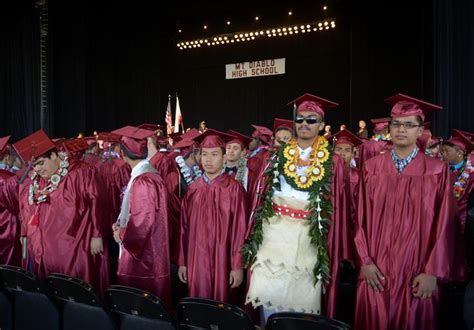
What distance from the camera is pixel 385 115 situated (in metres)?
12.9

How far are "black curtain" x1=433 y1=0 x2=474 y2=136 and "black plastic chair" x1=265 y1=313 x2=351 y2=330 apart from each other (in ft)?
20.2

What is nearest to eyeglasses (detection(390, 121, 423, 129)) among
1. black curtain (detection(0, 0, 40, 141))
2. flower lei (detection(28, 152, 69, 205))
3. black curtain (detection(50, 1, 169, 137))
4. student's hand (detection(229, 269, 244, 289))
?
student's hand (detection(229, 269, 244, 289))

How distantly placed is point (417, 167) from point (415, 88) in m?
10.7

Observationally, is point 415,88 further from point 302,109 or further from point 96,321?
point 96,321

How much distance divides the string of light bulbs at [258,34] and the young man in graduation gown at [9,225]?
457 inches

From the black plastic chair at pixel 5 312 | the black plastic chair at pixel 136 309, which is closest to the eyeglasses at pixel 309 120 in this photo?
the black plastic chair at pixel 136 309

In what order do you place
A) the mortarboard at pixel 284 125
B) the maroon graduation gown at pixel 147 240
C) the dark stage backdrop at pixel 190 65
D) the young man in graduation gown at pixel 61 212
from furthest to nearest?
the dark stage backdrop at pixel 190 65 < the mortarboard at pixel 284 125 < the young man in graduation gown at pixel 61 212 < the maroon graduation gown at pixel 147 240

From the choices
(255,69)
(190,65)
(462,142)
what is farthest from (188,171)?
(190,65)

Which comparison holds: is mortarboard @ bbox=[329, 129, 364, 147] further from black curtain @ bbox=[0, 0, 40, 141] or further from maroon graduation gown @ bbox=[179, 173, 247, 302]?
black curtain @ bbox=[0, 0, 40, 141]

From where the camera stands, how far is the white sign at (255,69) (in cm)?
1566

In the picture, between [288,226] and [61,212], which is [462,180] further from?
[61,212]

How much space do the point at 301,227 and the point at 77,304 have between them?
5.04ft

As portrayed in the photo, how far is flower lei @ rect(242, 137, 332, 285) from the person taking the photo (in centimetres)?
295

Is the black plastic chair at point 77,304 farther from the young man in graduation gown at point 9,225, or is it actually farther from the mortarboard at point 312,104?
the young man in graduation gown at point 9,225
